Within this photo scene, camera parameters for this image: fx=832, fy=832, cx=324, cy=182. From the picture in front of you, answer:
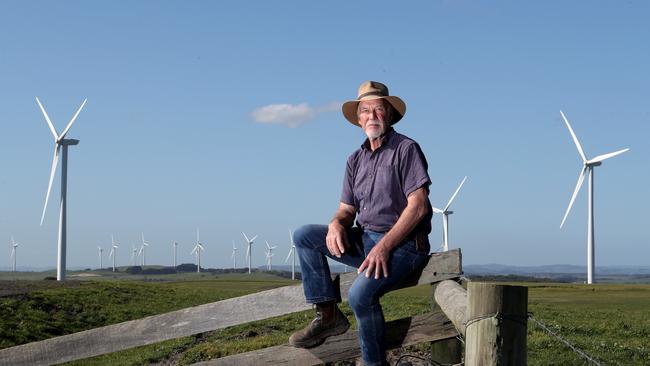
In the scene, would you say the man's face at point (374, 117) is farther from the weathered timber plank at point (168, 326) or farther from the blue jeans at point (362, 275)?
the weathered timber plank at point (168, 326)

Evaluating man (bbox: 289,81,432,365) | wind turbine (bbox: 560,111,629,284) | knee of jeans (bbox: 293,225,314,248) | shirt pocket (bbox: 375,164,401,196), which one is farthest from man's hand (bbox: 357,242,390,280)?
wind turbine (bbox: 560,111,629,284)

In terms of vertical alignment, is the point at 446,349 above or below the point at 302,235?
below

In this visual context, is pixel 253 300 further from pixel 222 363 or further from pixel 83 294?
pixel 83 294

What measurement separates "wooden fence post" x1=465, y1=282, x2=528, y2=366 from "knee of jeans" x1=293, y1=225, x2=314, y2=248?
77.6 inches

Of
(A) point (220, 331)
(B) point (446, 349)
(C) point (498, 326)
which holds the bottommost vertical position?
(A) point (220, 331)

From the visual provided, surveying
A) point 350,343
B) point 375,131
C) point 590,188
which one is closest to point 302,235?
point 375,131

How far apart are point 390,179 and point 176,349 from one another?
39.1ft

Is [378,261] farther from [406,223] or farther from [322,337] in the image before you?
[322,337]

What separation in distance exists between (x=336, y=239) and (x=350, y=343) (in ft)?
3.68

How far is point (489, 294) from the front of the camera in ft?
13.0

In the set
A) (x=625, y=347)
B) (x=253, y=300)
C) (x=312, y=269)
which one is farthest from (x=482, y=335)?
(x=625, y=347)

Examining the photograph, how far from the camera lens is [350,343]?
6297 millimetres

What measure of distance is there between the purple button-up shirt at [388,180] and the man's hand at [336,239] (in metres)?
0.19

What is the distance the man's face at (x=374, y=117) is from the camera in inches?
226
